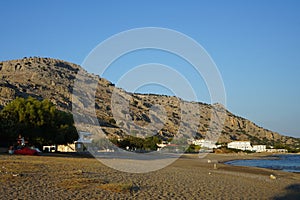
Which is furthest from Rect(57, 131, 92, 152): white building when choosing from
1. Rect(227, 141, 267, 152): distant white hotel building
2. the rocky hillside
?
Rect(227, 141, 267, 152): distant white hotel building

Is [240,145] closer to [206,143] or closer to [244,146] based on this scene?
[244,146]

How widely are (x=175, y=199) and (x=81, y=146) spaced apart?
5914 centimetres

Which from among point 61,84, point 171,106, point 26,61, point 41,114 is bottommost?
point 41,114

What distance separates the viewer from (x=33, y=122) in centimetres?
4422

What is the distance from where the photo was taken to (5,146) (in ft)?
154

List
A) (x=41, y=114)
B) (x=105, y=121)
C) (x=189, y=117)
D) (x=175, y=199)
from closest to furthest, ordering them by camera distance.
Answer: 1. (x=175, y=199)
2. (x=41, y=114)
3. (x=189, y=117)
4. (x=105, y=121)

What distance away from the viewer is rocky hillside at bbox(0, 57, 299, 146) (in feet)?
302

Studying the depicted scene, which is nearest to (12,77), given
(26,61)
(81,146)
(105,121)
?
(26,61)

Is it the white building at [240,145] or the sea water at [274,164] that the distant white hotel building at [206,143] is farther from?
the sea water at [274,164]

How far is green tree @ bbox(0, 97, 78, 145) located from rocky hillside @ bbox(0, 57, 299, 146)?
106 feet

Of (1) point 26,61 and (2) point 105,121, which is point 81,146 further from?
(1) point 26,61

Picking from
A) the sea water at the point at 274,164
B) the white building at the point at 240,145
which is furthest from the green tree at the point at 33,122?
the white building at the point at 240,145

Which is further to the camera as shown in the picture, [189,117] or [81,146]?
[189,117]

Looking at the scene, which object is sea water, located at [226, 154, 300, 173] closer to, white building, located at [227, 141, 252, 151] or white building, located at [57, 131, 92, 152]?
white building, located at [57, 131, 92, 152]
